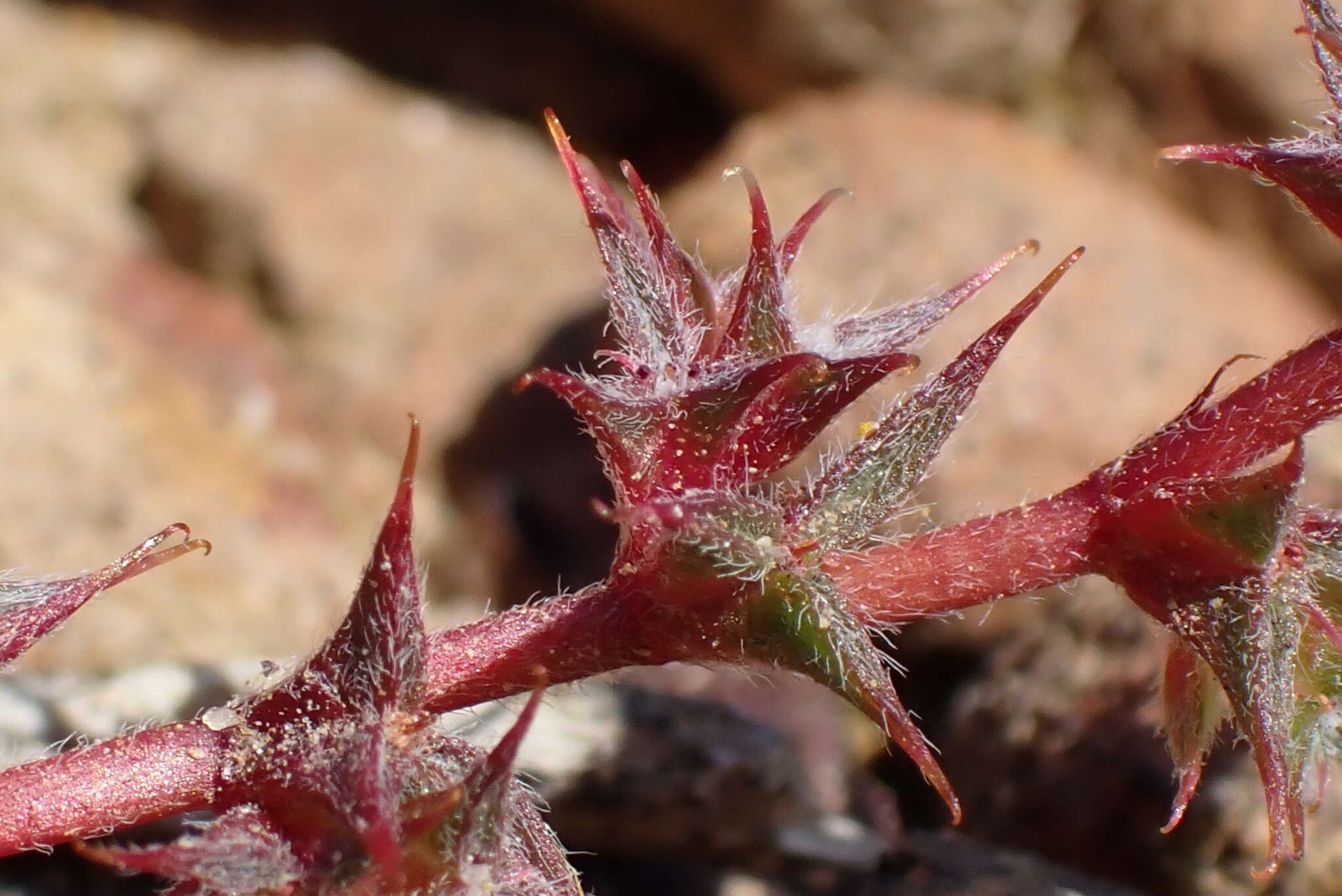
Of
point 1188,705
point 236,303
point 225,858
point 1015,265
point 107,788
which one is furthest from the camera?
point 236,303

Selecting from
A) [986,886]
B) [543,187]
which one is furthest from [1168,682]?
[543,187]

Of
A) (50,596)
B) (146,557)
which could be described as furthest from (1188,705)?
(50,596)

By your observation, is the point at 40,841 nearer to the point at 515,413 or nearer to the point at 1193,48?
the point at 515,413

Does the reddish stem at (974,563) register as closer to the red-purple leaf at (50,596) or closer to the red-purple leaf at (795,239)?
the red-purple leaf at (795,239)

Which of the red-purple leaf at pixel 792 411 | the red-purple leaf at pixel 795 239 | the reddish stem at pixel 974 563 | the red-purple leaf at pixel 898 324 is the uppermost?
the red-purple leaf at pixel 795 239

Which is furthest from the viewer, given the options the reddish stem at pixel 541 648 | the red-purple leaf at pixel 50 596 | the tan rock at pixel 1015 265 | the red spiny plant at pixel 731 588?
the tan rock at pixel 1015 265

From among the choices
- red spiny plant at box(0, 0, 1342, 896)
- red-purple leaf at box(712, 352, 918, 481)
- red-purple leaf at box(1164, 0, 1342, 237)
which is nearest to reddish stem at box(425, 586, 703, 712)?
red spiny plant at box(0, 0, 1342, 896)

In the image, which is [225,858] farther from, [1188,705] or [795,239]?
[1188,705]

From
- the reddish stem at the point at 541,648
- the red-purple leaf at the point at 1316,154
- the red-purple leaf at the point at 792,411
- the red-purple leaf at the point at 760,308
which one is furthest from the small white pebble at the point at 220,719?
the red-purple leaf at the point at 1316,154
